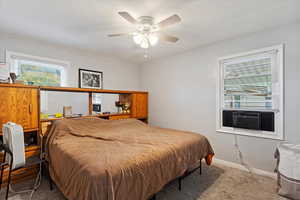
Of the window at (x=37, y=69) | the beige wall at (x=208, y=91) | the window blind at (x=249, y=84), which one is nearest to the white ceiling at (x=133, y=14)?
the beige wall at (x=208, y=91)

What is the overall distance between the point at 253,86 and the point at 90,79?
3.50m

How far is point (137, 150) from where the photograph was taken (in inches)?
68.6

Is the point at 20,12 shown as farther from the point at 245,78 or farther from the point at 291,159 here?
the point at 291,159

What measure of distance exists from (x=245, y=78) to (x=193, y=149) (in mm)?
1798

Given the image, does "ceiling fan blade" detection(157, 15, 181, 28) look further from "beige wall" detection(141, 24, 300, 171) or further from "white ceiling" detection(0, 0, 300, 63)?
"beige wall" detection(141, 24, 300, 171)

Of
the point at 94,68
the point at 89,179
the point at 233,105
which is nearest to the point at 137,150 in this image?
the point at 89,179

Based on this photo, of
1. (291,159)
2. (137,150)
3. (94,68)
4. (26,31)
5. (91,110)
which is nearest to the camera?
(137,150)

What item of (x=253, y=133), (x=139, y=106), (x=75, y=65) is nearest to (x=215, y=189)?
(x=253, y=133)

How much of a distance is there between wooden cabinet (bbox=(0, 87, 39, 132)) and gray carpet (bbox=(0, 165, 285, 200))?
959mm

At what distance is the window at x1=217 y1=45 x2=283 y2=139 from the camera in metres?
2.51

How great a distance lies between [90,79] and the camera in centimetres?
367

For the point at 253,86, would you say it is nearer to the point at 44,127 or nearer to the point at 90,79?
the point at 90,79

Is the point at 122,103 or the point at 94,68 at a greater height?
the point at 94,68

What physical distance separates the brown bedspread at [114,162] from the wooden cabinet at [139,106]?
1488 mm
